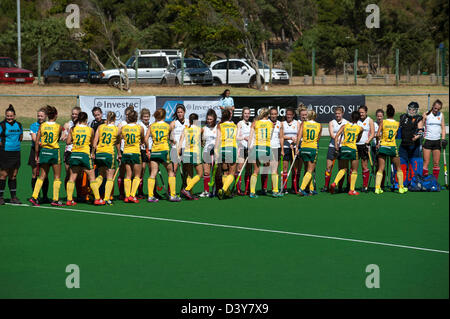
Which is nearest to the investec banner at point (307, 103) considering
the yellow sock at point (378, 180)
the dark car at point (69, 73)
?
the yellow sock at point (378, 180)

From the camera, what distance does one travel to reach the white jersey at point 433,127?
1530 centimetres

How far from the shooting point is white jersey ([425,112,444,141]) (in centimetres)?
1530

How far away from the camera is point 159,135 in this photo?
1378cm

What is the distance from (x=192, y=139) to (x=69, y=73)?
25191 mm

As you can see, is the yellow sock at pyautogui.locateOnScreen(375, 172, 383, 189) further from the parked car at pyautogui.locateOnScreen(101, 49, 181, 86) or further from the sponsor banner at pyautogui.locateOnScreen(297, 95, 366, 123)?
the parked car at pyautogui.locateOnScreen(101, 49, 181, 86)

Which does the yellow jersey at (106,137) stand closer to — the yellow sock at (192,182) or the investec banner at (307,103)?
the yellow sock at (192,182)

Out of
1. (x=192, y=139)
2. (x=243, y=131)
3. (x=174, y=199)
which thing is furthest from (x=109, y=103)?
(x=174, y=199)

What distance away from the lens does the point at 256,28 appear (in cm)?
4644

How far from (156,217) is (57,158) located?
245 centimetres

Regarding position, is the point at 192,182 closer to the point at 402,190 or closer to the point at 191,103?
the point at 402,190

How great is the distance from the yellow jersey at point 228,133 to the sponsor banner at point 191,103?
34.8ft

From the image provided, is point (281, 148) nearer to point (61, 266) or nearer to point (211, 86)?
point (61, 266)

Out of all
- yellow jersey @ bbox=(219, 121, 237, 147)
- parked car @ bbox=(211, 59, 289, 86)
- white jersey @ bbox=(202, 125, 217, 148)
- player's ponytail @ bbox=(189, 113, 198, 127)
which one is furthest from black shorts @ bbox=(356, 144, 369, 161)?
parked car @ bbox=(211, 59, 289, 86)
